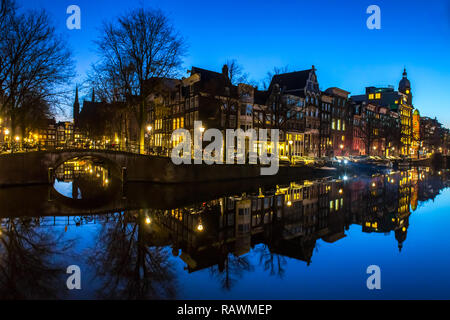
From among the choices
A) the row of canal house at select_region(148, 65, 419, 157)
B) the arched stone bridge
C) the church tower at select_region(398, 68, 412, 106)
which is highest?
the church tower at select_region(398, 68, 412, 106)

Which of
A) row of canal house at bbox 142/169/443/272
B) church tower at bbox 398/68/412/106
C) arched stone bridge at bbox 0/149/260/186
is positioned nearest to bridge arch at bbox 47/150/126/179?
arched stone bridge at bbox 0/149/260/186

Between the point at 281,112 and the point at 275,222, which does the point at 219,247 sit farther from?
the point at 281,112

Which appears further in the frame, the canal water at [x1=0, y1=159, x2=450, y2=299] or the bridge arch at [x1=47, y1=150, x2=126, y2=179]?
the bridge arch at [x1=47, y1=150, x2=126, y2=179]

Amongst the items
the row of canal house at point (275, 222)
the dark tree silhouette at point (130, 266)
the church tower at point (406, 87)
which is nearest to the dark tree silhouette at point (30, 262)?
the dark tree silhouette at point (130, 266)

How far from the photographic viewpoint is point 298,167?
44094 mm

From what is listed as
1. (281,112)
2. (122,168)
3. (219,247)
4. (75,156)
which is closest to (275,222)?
(219,247)

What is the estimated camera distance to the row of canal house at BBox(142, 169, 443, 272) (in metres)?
12.3

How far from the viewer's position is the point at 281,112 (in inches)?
1859

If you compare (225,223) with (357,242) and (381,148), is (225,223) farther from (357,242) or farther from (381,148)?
(381,148)

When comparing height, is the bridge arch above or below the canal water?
above

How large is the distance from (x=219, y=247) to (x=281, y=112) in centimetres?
3716

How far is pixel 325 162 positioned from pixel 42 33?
4178 centimetres

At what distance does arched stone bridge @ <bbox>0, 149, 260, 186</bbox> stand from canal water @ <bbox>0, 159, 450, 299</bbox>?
330cm

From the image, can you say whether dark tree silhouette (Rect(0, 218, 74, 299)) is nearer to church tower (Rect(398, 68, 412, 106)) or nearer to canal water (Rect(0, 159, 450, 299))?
canal water (Rect(0, 159, 450, 299))
